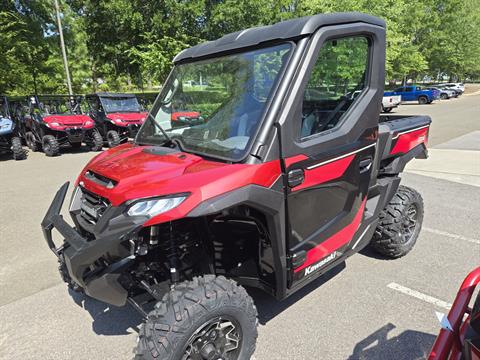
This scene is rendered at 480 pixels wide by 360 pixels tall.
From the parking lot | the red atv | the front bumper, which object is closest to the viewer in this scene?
the red atv

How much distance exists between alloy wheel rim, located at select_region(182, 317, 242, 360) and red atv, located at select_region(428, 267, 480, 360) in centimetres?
112

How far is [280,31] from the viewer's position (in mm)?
2238

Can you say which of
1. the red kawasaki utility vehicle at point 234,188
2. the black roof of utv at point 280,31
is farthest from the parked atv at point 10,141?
the black roof of utv at point 280,31

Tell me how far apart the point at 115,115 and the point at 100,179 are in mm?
10269

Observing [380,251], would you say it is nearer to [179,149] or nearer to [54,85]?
[179,149]

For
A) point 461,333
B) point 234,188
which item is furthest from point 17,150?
point 461,333

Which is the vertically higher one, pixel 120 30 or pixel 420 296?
pixel 120 30

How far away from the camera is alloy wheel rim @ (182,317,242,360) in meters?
2.06

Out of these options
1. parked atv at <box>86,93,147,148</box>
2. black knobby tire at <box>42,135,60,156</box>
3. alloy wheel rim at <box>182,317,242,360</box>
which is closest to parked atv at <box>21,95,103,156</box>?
black knobby tire at <box>42,135,60,156</box>

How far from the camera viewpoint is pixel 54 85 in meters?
19.9

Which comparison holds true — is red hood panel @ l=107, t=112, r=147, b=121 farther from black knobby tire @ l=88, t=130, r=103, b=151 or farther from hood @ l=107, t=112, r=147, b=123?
black knobby tire @ l=88, t=130, r=103, b=151

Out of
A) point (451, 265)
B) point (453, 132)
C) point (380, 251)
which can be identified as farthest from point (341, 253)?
point (453, 132)

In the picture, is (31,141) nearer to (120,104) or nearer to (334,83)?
(120,104)

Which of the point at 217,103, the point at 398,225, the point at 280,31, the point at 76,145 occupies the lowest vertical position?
the point at 76,145
